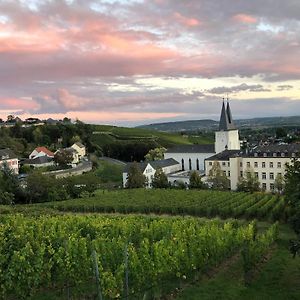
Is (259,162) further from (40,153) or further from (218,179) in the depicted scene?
(40,153)

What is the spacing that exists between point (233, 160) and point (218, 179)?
5.44m

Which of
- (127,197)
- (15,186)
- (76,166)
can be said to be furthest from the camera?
(76,166)

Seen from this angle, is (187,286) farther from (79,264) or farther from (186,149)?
(186,149)

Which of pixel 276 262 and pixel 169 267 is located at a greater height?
pixel 169 267

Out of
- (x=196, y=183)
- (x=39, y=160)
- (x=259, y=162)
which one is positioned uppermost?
(x=39, y=160)

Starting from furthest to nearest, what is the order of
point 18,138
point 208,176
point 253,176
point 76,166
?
point 18,138, point 76,166, point 208,176, point 253,176

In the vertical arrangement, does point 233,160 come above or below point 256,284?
above

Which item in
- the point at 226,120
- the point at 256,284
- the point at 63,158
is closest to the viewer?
the point at 256,284

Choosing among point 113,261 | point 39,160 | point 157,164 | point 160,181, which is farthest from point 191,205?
point 39,160

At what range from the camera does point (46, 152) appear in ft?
298

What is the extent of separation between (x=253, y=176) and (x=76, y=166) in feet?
117

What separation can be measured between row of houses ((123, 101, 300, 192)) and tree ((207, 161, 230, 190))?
1.08 m

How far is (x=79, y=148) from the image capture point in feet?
324

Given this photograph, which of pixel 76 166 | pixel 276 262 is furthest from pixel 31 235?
pixel 76 166
